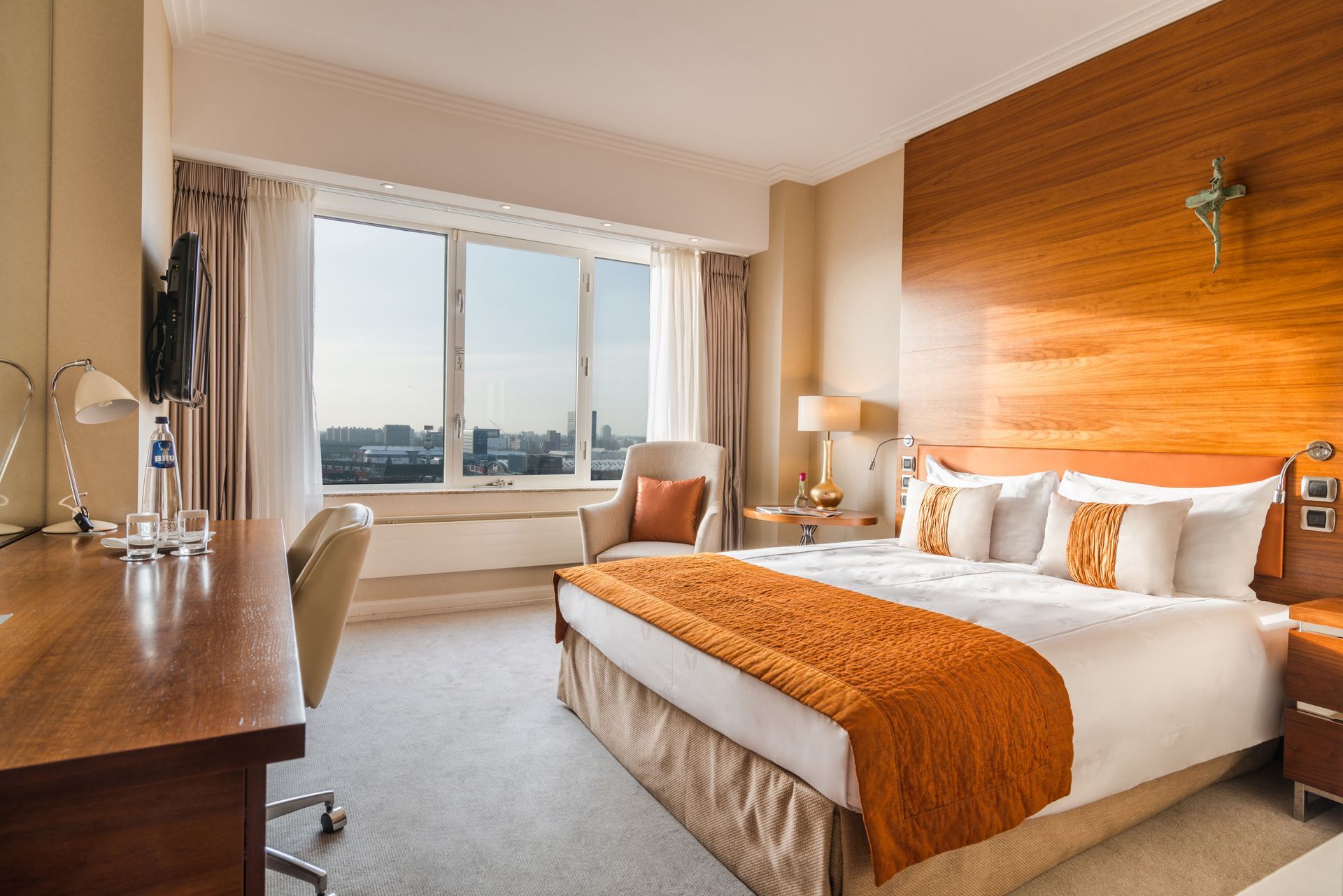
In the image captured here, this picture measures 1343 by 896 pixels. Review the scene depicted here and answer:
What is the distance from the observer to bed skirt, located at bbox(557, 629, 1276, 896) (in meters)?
1.63

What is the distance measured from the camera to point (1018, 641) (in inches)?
77.8

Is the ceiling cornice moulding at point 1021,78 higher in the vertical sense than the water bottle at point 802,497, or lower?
higher

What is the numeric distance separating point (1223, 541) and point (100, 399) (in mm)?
3743

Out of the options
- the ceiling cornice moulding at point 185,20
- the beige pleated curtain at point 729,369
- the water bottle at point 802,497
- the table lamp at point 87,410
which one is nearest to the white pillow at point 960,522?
the water bottle at point 802,497

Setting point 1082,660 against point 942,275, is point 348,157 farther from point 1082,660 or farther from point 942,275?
point 1082,660

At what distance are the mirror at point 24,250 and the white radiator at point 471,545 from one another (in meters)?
1.90

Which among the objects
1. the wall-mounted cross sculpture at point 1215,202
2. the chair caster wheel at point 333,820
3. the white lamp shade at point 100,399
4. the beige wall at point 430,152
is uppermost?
the beige wall at point 430,152

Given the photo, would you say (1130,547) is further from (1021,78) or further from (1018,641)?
(1021,78)

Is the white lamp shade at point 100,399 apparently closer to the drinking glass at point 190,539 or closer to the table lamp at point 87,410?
the table lamp at point 87,410

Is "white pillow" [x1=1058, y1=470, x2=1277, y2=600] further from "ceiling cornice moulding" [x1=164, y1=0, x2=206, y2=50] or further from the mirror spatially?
"ceiling cornice moulding" [x1=164, y1=0, x2=206, y2=50]

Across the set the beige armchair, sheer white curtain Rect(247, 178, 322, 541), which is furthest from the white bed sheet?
sheer white curtain Rect(247, 178, 322, 541)

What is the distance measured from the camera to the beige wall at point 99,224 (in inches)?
96.3

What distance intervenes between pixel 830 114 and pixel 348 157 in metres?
2.62

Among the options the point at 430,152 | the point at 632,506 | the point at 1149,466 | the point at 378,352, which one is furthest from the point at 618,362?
the point at 1149,466
